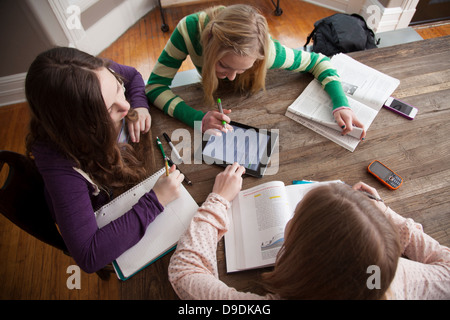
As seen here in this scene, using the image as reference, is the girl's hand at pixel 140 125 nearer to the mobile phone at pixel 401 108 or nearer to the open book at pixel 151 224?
the open book at pixel 151 224

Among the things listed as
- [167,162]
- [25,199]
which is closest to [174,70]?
[167,162]

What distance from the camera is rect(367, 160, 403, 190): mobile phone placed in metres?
0.86

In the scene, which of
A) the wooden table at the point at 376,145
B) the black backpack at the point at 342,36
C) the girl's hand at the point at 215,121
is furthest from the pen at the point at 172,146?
the black backpack at the point at 342,36

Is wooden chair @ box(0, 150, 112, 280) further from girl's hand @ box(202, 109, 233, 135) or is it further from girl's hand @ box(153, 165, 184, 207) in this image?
girl's hand @ box(202, 109, 233, 135)

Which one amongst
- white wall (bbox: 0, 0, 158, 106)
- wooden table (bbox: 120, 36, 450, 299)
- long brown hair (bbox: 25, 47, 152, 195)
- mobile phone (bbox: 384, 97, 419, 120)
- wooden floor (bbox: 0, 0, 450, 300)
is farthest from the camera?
white wall (bbox: 0, 0, 158, 106)

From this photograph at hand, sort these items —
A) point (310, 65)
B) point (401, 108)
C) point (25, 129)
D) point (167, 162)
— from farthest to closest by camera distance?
point (25, 129) < point (310, 65) < point (401, 108) < point (167, 162)

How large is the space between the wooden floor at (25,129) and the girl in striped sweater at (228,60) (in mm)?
682

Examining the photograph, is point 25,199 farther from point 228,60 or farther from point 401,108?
point 401,108

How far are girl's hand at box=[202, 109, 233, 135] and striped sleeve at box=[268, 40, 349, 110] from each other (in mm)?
320

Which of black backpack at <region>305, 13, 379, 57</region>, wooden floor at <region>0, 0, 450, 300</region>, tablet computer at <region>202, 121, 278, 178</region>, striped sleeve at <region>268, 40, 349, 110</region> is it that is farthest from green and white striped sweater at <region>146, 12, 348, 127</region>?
wooden floor at <region>0, 0, 450, 300</region>

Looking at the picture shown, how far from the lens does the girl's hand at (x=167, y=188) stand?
2.66 ft

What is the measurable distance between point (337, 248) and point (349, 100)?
77cm

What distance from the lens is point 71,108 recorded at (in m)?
0.68
